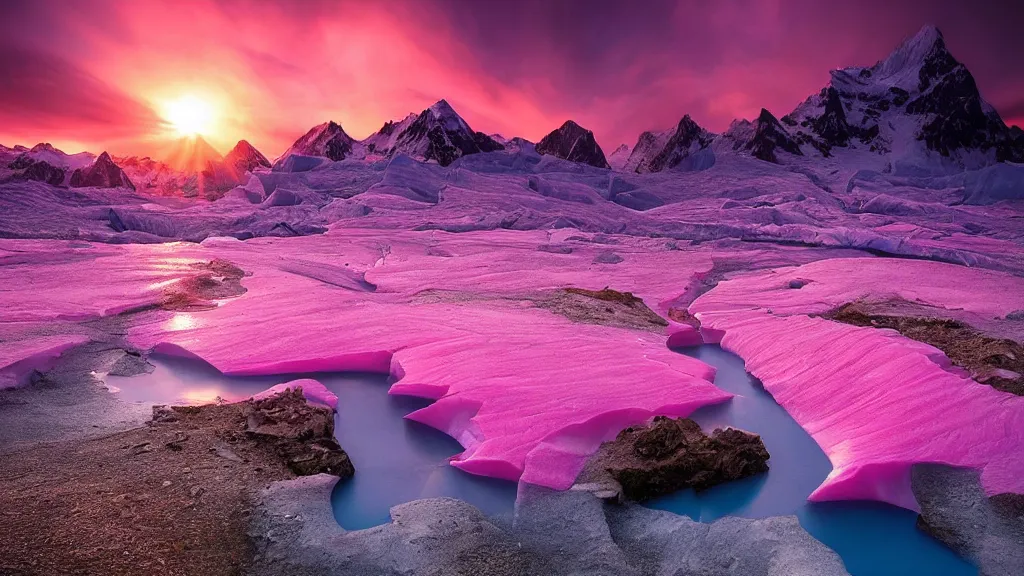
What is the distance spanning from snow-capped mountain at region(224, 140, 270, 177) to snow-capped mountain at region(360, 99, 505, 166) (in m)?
17.3

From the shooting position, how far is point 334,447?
6797mm

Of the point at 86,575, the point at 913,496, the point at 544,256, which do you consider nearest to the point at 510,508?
the point at 86,575

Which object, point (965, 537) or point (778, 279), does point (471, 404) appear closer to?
point (965, 537)

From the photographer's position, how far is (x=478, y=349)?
962 cm

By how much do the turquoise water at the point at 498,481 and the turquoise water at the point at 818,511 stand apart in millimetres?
11

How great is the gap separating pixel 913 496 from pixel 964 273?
42.9ft

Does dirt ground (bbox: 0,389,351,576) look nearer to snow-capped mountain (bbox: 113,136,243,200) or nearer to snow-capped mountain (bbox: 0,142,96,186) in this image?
snow-capped mountain (bbox: 0,142,96,186)

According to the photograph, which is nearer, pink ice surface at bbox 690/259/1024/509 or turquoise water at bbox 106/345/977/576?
turquoise water at bbox 106/345/977/576

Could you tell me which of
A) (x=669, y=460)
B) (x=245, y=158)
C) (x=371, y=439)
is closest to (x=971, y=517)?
(x=669, y=460)

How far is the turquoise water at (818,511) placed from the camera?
5438 mm

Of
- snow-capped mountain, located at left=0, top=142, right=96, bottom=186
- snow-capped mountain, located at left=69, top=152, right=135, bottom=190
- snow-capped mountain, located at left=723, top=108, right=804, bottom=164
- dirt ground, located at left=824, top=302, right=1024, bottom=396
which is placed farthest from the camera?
snow-capped mountain, located at left=723, top=108, right=804, bottom=164

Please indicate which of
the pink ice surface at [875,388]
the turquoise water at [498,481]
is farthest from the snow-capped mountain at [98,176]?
the pink ice surface at [875,388]

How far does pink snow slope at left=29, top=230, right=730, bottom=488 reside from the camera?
23.8 ft

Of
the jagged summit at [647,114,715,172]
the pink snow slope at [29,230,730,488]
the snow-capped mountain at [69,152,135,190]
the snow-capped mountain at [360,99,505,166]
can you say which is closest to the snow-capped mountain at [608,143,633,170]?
the jagged summit at [647,114,715,172]
